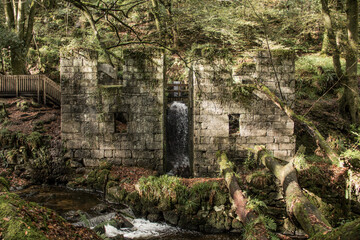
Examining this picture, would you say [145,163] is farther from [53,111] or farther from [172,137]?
[53,111]

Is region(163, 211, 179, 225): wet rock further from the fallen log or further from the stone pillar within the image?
the fallen log

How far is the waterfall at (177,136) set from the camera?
10141 millimetres

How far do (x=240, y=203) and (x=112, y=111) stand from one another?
17.4 ft

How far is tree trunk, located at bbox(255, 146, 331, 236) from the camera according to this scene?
13.7 feet

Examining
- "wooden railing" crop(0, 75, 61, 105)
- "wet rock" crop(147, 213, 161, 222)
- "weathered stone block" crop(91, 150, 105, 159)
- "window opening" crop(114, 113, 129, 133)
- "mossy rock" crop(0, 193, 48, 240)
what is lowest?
"wet rock" crop(147, 213, 161, 222)

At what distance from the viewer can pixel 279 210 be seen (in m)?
6.85

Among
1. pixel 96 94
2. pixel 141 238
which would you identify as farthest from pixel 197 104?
pixel 141 238

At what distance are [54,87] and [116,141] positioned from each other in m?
5.42

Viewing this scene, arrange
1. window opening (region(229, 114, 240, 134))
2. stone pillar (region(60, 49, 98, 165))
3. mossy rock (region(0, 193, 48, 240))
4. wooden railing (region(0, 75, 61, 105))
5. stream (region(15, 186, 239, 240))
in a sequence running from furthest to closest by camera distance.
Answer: window opening (region(229, 114, 240, 134))
wooden railing (region(0, 75, 61, 105))
stone pillar (region(60, 49, 98, 165))
stream (region(15, 186, 239, 240))
mossy rock (region(0, 193, 48, 240))

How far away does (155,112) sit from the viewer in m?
8.57

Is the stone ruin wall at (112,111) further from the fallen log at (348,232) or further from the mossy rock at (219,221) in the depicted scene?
the fallen log at (348,232)

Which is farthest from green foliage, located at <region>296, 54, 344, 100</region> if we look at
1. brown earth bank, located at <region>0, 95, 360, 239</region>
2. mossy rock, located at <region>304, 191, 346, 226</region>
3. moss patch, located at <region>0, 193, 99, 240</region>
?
moss patch, located at <region>0, 193, 99, 240</region>

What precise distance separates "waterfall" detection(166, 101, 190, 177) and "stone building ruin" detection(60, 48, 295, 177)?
140 cm

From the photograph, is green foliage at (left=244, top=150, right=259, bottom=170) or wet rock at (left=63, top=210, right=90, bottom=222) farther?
green foliage at (left=244, top=150, right=259, bottom=170)
